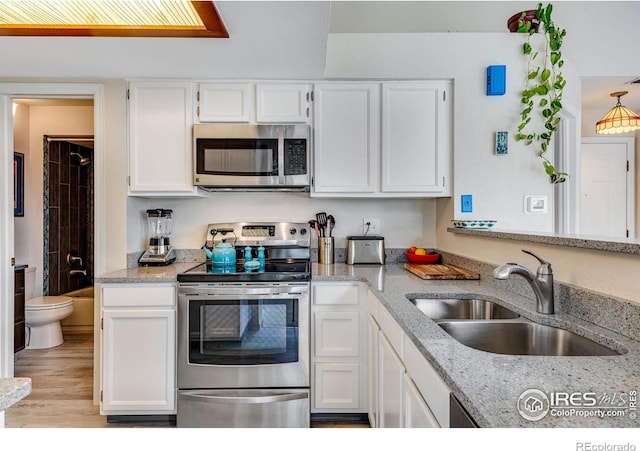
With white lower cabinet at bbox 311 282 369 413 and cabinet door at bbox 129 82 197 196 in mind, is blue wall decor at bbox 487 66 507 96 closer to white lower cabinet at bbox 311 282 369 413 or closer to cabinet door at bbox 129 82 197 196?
white lower cabinet at bbox 311 282 369 413

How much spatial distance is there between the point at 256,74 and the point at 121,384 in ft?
6.66

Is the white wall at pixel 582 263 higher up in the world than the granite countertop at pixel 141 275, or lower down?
higher up

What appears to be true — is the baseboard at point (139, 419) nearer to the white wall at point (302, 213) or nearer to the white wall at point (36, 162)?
the white wall at point (302, 213)

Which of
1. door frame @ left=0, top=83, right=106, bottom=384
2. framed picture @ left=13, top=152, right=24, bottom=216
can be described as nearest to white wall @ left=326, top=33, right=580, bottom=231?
door frame @ left=0, top=83, right=106, bottom=384

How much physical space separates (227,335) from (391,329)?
1.04 metres

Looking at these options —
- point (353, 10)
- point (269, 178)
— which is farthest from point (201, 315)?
point (353, 10)

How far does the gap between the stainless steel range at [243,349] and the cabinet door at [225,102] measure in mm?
1052

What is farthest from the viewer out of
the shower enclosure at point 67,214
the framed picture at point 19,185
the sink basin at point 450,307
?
the shower enclosure at point 67,214

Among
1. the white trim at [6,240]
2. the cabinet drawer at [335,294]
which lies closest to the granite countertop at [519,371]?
the cabinet drawer at [335,294]

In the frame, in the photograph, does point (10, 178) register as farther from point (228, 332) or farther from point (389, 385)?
point (389, 385)

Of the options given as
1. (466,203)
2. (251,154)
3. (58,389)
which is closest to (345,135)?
(251,154)

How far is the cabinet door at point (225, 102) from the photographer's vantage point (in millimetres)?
2473

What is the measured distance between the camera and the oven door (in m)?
2.12

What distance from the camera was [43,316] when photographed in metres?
3.29
